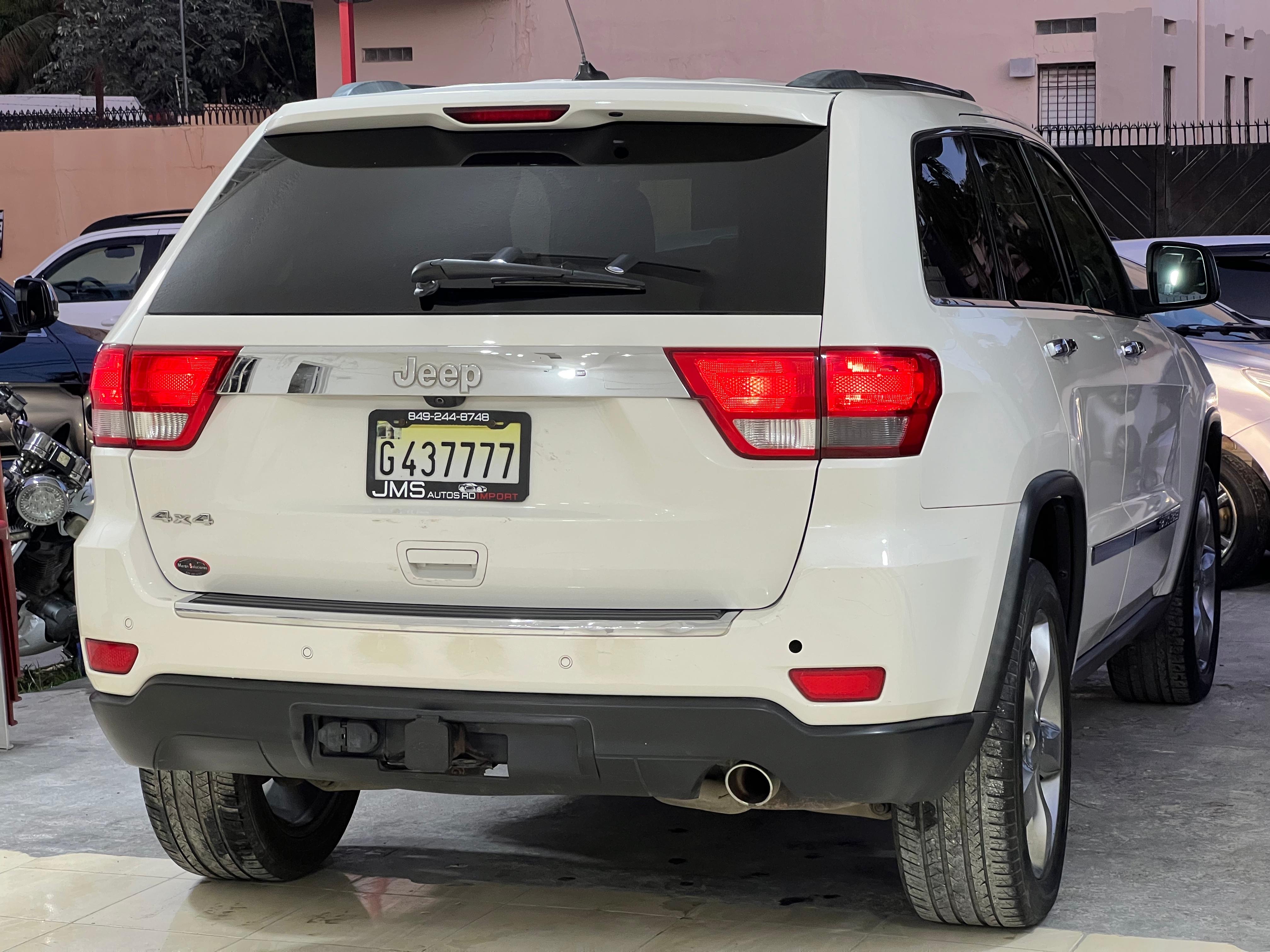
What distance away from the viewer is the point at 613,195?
11.4ft

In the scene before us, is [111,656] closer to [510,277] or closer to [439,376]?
[439,376]

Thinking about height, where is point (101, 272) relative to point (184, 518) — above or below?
above

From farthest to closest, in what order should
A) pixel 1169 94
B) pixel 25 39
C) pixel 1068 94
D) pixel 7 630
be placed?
pixel 25 39
pixel 1169 94
pixel 1068 94
pixel 7 630

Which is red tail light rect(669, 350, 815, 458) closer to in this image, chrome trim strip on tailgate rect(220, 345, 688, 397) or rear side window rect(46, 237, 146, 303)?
chrome trim strip on tailgate rect(220, 345, 688, 397)

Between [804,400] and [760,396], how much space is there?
0.08m

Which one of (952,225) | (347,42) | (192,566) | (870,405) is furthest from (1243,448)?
(347,42)

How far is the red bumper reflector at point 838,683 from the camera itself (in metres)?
3.26

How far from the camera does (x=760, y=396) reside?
326cm

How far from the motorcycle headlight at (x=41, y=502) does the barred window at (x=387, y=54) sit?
77.5 feet

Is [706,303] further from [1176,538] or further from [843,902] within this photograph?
[1176,538]

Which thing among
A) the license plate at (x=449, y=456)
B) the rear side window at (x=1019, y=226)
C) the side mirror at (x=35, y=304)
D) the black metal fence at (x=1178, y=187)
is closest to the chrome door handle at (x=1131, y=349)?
the rear side window at (x=1019, y=226)

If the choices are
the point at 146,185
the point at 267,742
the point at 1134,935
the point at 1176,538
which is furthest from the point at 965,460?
the point at 146,185

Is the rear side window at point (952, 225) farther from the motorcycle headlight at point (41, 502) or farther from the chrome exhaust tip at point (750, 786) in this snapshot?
the motorcycle headlight at point (41, 502)

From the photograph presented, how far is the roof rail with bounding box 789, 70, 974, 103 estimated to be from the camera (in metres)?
3.62
